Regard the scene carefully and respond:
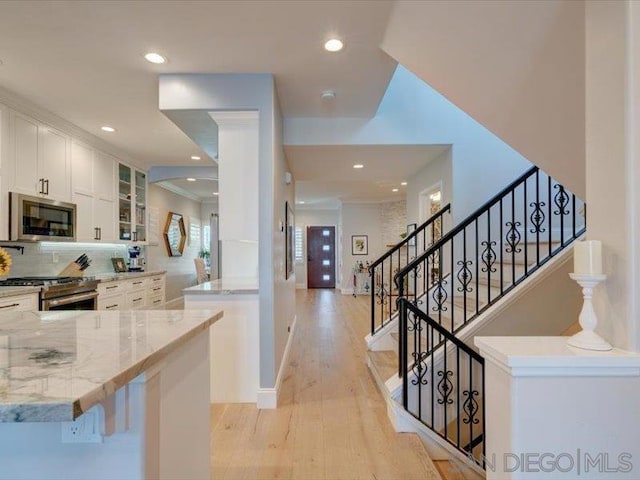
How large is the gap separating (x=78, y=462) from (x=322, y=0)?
2.32 meters

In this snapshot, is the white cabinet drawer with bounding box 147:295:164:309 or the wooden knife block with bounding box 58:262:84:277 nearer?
the wooden knife block with bounding box 58:262:84:277

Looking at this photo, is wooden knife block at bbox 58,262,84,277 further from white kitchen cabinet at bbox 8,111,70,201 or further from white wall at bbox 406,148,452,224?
white wall at bbox 406,148,452,224

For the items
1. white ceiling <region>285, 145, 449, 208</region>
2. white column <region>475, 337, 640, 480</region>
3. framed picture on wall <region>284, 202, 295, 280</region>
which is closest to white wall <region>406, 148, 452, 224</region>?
white ceiling <region>285, 145, 449, 208</region>

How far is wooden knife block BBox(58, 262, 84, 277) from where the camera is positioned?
379 cm

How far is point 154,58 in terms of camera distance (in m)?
2.39

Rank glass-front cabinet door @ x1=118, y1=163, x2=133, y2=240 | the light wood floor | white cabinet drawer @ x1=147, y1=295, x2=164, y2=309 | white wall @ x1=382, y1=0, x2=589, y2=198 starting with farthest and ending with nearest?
white cabinet drawer @ x1=147, y1=295, x2=164, y2=309 < glass-front cabinet door @ x1=118, y1=163, x2=133, y2=240 < the light wood floor < white wall @ x1=382, y1=0, x2=589, y2=198

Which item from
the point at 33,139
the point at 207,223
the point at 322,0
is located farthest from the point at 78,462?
the point at 207,223

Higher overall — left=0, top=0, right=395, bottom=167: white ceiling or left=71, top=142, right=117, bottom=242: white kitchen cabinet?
left=0, top=0, right=395, bottom=167: white ceiling

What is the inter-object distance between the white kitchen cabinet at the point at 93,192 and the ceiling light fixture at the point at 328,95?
3032mm

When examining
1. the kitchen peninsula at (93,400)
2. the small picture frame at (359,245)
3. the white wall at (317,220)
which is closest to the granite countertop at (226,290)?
the kitchen peninsula at (93,400)

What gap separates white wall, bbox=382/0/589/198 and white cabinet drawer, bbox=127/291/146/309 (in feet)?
14.1

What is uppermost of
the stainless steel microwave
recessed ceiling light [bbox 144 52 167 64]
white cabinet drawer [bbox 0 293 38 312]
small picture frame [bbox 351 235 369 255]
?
recessed ceiling light [bbox 144 52 167 64]

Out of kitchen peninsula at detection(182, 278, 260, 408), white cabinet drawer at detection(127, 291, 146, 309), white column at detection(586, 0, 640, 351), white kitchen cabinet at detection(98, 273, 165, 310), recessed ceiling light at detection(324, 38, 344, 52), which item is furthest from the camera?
white cabinet drawer at detection(127, 291, 146, 309)

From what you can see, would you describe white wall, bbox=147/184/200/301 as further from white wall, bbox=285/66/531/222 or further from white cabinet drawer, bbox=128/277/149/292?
white wall, bbox=285/66/531/222
